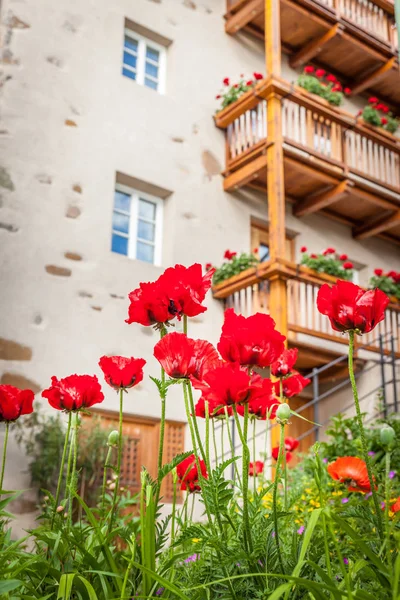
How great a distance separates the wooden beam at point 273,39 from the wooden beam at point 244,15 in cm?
26

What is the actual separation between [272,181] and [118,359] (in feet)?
21.5

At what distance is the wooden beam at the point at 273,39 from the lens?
831cm

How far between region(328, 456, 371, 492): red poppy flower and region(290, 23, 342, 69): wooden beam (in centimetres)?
899

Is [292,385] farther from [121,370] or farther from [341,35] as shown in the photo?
[341,35]

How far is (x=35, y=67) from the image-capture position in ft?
24.2

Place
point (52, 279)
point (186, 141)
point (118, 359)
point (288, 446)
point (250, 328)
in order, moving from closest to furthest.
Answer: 1. point (250, 328)
2. point (118, 359)
3. point (288, 446)
4. point (52, 279)
5. point (186, 141)

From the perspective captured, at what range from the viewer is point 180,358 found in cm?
138

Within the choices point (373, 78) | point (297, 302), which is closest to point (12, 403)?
point (297, 302)

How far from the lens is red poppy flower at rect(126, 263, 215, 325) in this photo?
1444mm

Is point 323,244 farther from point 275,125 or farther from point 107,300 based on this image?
point 107,300

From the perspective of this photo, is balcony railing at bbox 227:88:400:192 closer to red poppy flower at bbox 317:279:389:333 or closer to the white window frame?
the white window frame

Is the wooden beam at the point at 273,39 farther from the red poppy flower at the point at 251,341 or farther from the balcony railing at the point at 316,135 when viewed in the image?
the red poppy flower at the point at 251,341

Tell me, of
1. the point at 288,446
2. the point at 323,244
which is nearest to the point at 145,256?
the point at 323,244

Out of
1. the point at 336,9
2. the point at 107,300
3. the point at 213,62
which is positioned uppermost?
the point at 336,9
